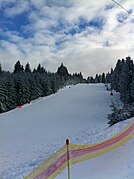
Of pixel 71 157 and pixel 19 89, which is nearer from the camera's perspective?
pixel 71 157

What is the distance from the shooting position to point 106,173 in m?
7.57

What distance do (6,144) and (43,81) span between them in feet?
178

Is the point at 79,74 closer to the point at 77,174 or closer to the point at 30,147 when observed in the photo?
the point at 30,147

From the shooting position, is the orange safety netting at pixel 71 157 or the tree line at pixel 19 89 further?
the tree line at pixel 19 89

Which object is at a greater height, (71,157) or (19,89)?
(19,89)

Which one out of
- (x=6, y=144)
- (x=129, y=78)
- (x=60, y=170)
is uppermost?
(x=129, y=78)

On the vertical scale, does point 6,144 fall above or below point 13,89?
below

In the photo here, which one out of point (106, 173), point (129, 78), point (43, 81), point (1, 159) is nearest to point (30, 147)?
point (1, 159)

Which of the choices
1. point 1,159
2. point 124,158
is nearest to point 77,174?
point 124,158

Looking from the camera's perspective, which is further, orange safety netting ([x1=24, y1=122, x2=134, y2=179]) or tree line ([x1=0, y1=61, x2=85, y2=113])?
Answer: tree line ([x1=0, y1=61, x2=85, y2=113])

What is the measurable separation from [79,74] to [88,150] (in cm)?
17219

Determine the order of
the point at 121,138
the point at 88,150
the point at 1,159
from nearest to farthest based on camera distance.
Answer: the point at 88,150 < the point at 121,138 < the point at 1,159


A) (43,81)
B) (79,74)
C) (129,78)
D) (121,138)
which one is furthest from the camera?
(79,74)

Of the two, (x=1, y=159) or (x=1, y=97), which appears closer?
(x=1, y=159)
